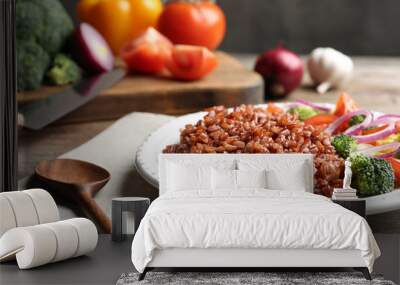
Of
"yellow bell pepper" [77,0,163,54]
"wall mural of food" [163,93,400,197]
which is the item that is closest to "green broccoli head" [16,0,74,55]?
"yellow bell pepper" [77,0,163,54]

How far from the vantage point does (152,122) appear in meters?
4.47

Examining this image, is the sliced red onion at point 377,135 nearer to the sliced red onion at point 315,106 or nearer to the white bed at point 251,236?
the sliced red onion at point 315,106

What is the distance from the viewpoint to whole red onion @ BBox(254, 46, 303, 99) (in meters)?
4.53

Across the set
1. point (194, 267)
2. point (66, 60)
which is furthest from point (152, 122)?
point (194, 267)

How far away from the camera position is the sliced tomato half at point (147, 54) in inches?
179

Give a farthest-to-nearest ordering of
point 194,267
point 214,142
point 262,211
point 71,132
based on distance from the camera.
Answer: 1. point 71,132
2. point 214,142
3. point 194,267
4. point 262,211

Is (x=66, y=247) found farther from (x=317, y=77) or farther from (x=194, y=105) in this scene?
(x=317, y=77)

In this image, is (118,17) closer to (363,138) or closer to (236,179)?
(236,179)

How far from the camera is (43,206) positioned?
3740 millimetres

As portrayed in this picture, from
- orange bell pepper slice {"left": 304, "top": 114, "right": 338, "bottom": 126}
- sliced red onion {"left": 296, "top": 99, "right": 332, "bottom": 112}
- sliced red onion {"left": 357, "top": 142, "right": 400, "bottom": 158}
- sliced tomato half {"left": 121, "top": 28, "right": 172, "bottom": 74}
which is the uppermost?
sliced tomato half {"left": 121, "top": 28, "right": 172, "bottom": 74}

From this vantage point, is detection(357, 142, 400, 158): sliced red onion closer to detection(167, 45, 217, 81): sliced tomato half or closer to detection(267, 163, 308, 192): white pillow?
detection(267, 163, 308, 192): white pillow

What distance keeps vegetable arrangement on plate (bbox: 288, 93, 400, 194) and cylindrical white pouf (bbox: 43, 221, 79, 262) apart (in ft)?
4.17

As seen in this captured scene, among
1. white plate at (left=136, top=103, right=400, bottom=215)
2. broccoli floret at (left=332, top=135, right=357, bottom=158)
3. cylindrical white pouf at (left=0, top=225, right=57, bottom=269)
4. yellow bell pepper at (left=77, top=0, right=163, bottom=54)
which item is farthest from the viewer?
yellow bell pepper at (left=77, top=0, right=163, bottom=54)

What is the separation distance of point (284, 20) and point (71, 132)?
122 cm
